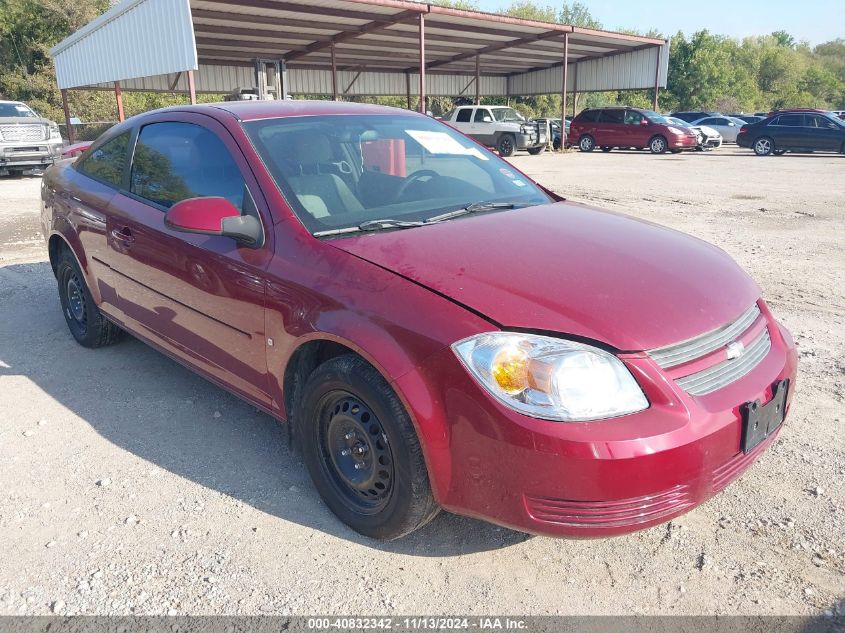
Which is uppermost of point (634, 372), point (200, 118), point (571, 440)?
point (200, 118)

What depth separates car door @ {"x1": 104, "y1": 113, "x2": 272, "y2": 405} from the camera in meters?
2.86

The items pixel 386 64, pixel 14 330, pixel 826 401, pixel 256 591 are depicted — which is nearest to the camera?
pixel 256 591

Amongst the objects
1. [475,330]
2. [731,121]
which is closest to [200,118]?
[475,330]

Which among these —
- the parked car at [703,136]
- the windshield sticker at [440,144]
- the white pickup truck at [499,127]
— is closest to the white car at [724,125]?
the parked car at [703,136]

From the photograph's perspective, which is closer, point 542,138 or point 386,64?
point 542,138

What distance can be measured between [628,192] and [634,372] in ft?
38.2

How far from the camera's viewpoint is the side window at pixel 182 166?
306 centimetres

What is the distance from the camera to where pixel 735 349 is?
2322 millimetres

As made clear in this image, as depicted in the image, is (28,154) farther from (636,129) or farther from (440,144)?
(636,129)

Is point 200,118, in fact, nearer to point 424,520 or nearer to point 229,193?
point 229,193

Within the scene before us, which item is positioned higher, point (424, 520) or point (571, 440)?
point (571, 440)

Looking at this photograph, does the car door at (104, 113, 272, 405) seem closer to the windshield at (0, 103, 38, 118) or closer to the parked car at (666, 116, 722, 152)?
the windshield at (0, 103, 38, 118)

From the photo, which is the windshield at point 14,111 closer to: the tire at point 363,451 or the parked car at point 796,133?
the tire at point 363,451

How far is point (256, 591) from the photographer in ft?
7.54
